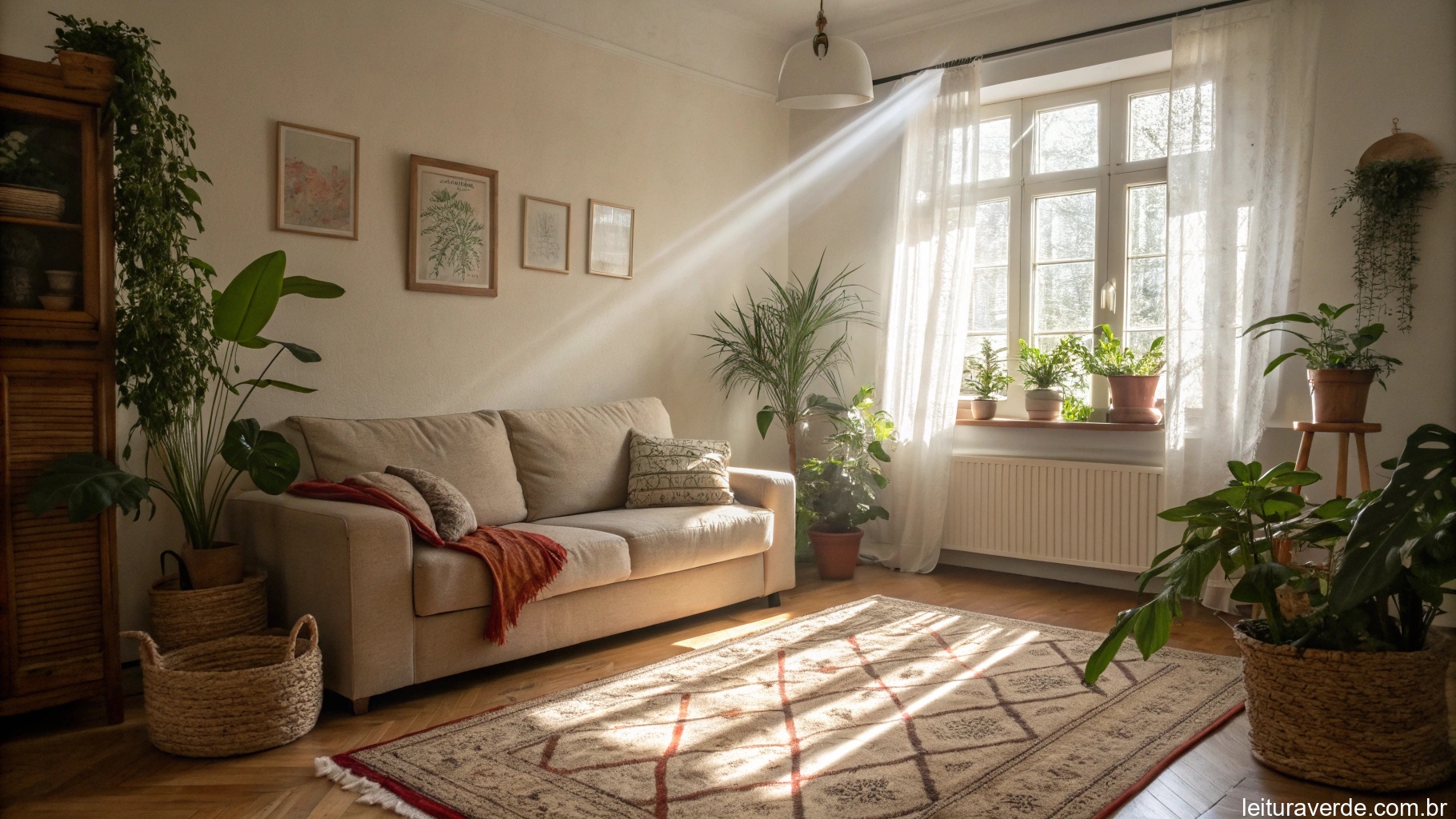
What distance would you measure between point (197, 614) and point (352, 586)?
467 millimetres

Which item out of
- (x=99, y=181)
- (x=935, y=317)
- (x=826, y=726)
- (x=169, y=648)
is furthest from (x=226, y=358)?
(x=935, y=317)

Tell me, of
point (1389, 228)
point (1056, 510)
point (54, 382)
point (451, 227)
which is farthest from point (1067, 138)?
point (54, 382)

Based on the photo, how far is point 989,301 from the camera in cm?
546

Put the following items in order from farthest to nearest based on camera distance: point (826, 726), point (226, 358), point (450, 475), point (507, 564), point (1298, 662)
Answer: point (450, 475), point (226, 358), point (507, 564), point (826, 726), point (1298, 662)

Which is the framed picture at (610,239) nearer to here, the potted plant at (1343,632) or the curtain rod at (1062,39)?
the curtain rod at (1062,39)

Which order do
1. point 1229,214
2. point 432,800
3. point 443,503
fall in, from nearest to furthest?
point 432,800
point 443,503
point 1229,214

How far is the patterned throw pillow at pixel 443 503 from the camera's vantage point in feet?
10.9

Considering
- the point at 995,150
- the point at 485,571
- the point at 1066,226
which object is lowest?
the point at 485,571

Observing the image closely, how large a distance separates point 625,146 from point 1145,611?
3513 mm

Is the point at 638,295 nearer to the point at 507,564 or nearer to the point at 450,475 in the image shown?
the point at 450,475

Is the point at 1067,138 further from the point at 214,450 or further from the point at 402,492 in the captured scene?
the point at 214,450

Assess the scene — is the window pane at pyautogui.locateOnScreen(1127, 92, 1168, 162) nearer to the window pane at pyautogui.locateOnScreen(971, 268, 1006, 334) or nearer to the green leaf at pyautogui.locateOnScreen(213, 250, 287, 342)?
the window pane at pyautogui.locateOnScreen(971, 268, 1006, 334)

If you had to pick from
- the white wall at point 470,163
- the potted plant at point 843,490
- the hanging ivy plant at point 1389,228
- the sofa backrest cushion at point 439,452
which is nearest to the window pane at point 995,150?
the white wall at point 470,163

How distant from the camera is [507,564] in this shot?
3.24 meters
